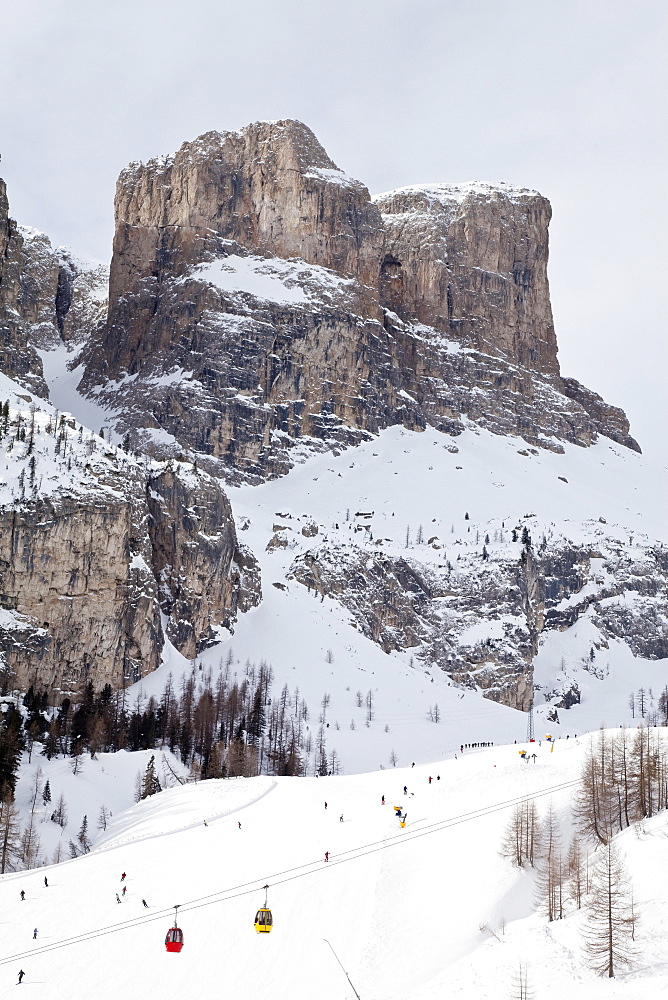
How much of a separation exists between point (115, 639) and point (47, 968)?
90.8 meters

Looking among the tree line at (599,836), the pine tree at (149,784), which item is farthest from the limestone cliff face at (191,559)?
the tree line at (599,836)

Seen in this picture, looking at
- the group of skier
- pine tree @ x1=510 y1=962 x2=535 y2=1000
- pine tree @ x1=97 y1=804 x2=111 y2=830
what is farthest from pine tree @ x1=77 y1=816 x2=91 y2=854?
pine tree @ x1=510 y1=962 x2=535 y2=1000

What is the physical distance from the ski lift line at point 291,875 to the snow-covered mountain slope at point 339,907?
147 millimetres

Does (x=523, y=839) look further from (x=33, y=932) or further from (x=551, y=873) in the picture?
(x=33, y=932)

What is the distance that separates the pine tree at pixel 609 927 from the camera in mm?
39781

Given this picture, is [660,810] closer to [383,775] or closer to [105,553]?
[383,775]

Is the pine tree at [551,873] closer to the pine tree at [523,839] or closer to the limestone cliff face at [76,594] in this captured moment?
the pine tree at [523,839]

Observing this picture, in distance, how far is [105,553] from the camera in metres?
143

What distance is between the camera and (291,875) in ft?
196

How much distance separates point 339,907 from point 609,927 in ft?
64.5

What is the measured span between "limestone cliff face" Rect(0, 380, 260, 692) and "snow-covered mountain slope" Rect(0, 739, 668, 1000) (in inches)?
2470

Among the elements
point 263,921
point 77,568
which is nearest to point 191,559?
point 77,568

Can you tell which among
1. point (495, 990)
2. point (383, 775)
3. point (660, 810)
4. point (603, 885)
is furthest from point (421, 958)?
point (383, 775)

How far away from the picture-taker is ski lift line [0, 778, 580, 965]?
5456 centimetres
